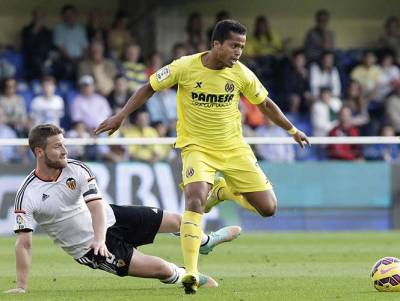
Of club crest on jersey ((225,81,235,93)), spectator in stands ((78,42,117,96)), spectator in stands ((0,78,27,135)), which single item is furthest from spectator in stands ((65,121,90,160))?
club crest on jersey ((225,81,235,93))

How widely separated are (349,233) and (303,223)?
38.4 inches

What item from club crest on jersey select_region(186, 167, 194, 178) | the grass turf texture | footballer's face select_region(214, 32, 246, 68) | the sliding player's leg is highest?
footballer's face select_region(214, 32, 246, 68)

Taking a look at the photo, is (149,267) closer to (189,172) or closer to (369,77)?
(189,172)

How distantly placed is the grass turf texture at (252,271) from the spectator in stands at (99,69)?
454 cm

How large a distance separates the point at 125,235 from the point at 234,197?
193 centimetres

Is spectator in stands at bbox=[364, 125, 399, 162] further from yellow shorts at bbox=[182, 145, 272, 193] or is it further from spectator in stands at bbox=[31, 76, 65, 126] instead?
yellow shorts at bbox=[182, 145, 272, 193]

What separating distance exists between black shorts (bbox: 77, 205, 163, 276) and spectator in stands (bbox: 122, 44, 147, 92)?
10.9 m

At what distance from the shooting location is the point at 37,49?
2131 centimetres

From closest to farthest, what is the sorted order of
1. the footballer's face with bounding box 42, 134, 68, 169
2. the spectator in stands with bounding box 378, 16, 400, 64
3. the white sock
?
1. the footballer's face with bounding box 42, 134, 68, 169
2. the white sock
3. the spectator in stands with bounding box 378, 16, 400, 64

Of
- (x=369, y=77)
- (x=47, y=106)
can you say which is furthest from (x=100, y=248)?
(x=369, y=77)

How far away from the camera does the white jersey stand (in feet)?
29.8

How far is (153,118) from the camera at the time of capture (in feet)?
66.9

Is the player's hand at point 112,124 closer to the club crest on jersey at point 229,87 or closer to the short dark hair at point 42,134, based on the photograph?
the short dark hair at point 42,134

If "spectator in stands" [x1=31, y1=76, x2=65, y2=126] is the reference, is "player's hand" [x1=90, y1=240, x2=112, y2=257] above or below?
below
